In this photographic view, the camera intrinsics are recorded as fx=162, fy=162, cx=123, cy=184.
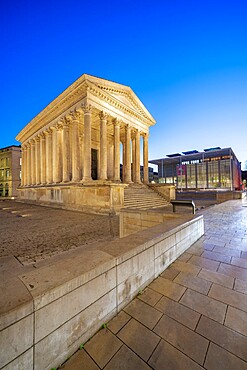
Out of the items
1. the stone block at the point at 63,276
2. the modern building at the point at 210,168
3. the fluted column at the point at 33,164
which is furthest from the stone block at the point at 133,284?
the modern building at the point at 210,168

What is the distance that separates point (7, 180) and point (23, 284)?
180 ft

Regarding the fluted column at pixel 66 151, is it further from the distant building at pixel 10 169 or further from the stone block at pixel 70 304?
the distant building at pixel 10 169

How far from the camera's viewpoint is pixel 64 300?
1536 millimetres

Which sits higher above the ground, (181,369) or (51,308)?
(51,308)

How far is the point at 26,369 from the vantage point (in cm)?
129

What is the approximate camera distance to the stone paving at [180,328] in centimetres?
153

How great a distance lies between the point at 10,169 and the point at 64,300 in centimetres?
5377

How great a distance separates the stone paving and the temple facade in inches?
362

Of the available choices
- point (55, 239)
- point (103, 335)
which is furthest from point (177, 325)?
point (55, 239)

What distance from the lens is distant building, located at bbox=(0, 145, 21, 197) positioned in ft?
147

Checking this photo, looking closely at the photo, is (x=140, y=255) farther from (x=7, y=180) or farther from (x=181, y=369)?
(x=7, y=180)

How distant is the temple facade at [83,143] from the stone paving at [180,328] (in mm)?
9204

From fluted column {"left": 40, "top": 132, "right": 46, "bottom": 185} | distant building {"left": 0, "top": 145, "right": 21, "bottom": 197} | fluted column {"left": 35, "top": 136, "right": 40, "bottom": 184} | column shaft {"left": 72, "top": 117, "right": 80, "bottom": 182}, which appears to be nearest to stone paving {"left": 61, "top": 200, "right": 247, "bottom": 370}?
column shaft {"left": 72, "top": 117, "right": 80, "bottom": 182}

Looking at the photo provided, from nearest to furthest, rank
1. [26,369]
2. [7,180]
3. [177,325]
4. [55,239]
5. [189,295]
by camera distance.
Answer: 1. [26,369]
2. [177,325]
3. [189,295]
4. [55,239]
5. [7,180]
